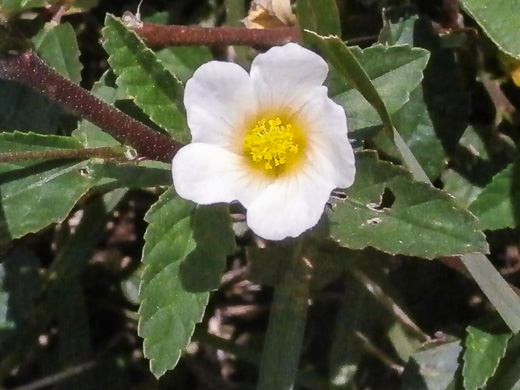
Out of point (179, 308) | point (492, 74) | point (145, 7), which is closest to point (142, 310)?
point (179, 308)

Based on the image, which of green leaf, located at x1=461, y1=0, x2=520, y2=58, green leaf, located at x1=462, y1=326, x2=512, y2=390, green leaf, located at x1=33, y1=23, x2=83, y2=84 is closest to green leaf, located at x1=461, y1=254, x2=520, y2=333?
green leaf, located at x1=462, y1=326, x2=512, y2=390

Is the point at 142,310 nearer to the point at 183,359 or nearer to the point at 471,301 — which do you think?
the point at 183,359

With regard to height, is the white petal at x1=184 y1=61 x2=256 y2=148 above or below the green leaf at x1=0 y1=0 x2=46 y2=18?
above

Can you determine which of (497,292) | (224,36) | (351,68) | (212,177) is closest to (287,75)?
(351,68)

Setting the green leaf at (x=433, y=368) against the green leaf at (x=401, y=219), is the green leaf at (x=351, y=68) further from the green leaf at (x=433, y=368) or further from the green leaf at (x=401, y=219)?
the green leaf at (x=433, y=368)

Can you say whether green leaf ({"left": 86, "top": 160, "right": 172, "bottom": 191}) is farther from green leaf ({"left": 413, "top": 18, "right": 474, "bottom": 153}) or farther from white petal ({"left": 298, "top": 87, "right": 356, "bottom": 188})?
green leaf ({"left": 413, "top": 18, "right": 474, "bottom": 153})

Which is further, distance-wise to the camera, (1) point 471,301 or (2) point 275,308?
(1) point 471,301
